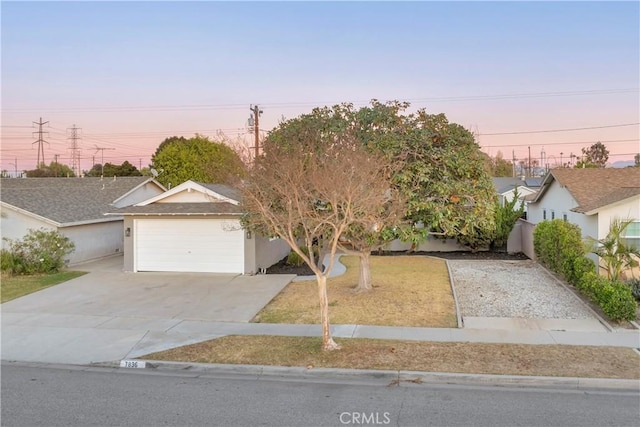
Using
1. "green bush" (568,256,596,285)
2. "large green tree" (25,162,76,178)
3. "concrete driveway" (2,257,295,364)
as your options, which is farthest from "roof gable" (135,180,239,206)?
"large green tree" (25,162,76,178)

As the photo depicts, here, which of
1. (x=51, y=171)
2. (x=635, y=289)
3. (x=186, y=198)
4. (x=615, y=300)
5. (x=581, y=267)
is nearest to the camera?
(x=615, y=300)

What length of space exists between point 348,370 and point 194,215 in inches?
462

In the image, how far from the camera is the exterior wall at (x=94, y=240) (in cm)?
2052

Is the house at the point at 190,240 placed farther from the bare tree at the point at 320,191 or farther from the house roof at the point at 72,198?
the bare tree at the point at 320,191

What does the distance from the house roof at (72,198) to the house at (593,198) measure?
21.2 m

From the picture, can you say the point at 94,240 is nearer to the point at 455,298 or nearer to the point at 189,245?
the point at 189,245

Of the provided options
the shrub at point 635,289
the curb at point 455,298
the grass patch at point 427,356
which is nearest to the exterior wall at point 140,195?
the curb at point 455,298

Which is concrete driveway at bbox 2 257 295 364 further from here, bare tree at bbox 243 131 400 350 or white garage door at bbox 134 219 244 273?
bare tree at bbox 243 131 400 350

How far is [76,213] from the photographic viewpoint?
21.5 metres

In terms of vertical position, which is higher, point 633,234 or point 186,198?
point 186,198

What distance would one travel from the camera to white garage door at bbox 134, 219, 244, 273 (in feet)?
58.3

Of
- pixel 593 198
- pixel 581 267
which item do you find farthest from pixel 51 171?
pixel 581 267

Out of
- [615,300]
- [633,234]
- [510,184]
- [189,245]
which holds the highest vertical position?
[510,184]

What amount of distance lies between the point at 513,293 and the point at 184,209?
1222 centimetres
